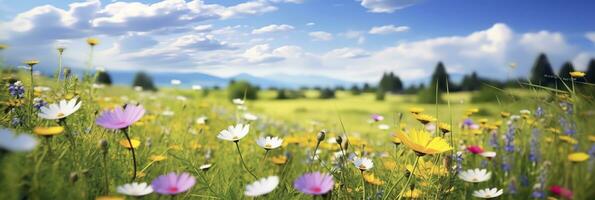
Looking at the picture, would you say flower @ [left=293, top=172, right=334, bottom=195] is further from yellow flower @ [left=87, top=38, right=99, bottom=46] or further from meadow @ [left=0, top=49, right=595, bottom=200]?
yellow flower @ [left=87, top=38, right=99, bottom=46]

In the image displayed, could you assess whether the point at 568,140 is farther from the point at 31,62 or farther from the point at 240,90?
the point at 240,90

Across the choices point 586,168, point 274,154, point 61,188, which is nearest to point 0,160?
point 61,188

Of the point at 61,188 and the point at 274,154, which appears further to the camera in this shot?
the point at 274,154

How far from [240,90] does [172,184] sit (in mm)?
11999

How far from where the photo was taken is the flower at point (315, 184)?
1276 millimetres

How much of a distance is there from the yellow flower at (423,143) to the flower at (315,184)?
0.91ft

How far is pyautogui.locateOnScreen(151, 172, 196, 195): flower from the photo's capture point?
132 centimetres

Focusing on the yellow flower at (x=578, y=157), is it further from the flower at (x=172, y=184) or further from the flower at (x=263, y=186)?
the flower at (x=172, y=184)

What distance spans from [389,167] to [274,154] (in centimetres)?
130

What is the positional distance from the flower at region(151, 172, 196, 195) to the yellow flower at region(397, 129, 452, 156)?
56 cm

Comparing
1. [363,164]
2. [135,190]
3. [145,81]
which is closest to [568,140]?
[363,164]

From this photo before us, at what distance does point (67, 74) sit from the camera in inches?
94.0

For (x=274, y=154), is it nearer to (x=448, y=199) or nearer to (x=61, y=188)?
(x=448, y=199)

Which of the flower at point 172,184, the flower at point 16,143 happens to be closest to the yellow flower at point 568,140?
the flower at point 172,184
